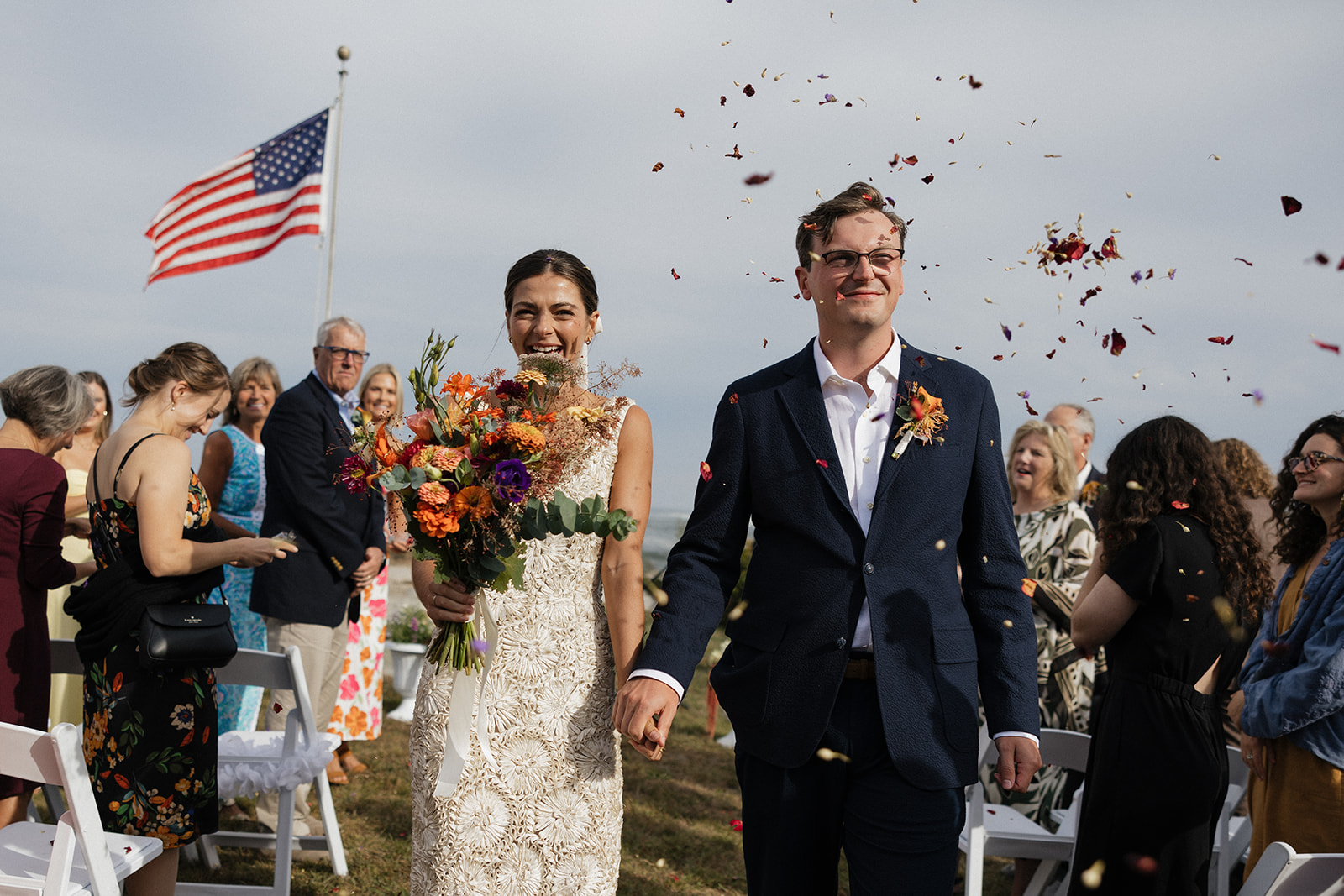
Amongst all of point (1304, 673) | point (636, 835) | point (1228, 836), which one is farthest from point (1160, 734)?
point (636, 835)

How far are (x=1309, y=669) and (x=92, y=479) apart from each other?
441 centimetres

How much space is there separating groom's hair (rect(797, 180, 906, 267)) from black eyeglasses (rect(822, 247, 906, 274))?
49mm

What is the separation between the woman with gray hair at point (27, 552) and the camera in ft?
13.4

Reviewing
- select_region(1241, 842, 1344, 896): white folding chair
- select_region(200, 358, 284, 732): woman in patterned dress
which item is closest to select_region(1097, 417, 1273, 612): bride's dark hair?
select_region(1241, 842, 1344, 896): white folding chair

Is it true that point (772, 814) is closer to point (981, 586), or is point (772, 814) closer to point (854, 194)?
point (981, 586)

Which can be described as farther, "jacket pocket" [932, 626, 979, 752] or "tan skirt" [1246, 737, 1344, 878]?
"tan skirt" [1246, 737, 1344, 878]

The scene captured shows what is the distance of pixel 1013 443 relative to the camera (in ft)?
20.0

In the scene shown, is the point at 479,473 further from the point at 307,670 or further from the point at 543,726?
the point at 307,670

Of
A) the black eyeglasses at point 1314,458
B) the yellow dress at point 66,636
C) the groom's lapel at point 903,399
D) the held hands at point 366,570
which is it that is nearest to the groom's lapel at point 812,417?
the groom's lapel at point 903,399

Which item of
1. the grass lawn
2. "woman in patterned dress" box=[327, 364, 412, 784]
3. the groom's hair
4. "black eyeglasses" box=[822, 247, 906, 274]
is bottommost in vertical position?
the grass lawn

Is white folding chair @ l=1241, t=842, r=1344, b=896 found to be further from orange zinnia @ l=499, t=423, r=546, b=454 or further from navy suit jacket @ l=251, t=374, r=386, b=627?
navy suit jacket @ l=251, t=374, r=386, b=627

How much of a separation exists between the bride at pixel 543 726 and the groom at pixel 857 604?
305 mm

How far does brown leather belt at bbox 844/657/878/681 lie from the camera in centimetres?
259

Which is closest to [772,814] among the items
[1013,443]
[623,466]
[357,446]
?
[623,466]
